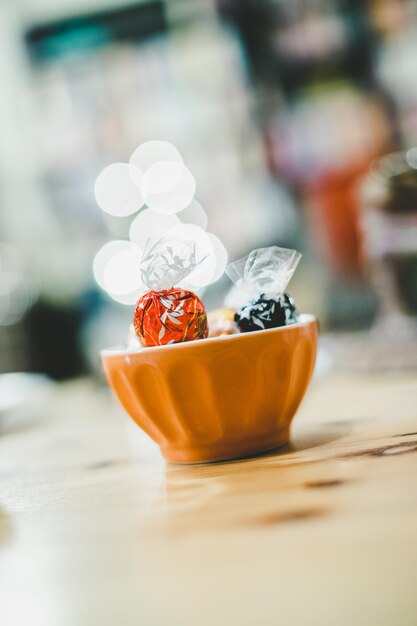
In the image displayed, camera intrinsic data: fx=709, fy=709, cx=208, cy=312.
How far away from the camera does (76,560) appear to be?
0.43 metres

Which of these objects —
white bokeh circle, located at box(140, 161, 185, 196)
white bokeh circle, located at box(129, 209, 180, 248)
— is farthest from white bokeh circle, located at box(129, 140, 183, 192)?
white bokeh circle, located at box(129, 209, 180, 248)

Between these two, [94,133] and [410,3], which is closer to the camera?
[410,3]

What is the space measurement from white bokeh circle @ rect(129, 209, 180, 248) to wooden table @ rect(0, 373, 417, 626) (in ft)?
8.52

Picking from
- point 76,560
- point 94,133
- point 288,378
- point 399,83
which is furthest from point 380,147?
point 76,560

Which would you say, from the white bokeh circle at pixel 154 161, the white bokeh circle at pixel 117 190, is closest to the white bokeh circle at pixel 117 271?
the white bokeh circle at pixel 117 190

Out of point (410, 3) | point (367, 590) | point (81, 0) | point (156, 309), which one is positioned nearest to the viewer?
point (367, 590)

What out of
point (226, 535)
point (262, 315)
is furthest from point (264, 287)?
point (226, 535)

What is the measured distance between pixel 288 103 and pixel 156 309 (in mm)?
2759

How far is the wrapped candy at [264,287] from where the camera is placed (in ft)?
2.01

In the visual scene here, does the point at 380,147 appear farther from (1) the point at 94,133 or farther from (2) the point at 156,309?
(2) the point at 156,309

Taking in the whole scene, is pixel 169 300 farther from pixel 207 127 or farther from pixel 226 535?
pixel 207 127

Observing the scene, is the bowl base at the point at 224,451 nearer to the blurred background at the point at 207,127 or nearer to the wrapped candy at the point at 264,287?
the wrapped candy at the point at 264,287

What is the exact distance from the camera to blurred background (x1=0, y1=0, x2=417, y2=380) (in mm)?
3066

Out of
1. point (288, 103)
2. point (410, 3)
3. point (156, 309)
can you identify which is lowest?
point (156, 309)
